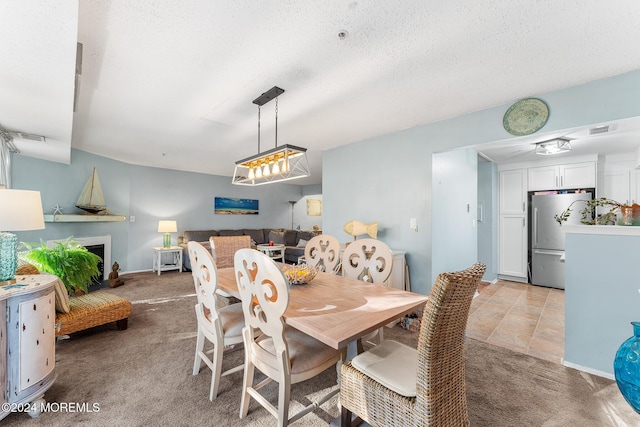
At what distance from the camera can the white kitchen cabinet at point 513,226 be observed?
15.5 ft

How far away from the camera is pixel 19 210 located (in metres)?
1.80

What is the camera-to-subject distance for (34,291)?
1650 mm

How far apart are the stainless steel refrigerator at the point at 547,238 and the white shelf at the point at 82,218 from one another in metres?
7.63

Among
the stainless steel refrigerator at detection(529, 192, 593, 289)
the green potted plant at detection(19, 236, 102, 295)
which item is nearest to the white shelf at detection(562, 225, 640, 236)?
the stainless steel refrigerator at detection(529, 192, 593, 289)

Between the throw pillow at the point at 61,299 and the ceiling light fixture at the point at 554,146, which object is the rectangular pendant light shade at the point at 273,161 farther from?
the ceiling light fixture at the point at 554,146

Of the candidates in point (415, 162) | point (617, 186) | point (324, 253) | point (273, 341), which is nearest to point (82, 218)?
point (324, 253)

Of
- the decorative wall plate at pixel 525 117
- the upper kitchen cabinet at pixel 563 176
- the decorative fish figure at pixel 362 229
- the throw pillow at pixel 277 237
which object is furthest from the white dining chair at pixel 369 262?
the throw pillow at pixel 277 237

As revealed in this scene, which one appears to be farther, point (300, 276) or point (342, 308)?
point (300, 276)

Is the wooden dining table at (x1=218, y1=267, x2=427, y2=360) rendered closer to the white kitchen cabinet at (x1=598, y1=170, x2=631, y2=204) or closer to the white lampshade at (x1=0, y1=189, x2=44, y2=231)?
the white lampshade at (x1=0, y1=189, x2=44, y2=231)

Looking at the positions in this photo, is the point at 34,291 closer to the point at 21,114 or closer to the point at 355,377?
the point at 21,114

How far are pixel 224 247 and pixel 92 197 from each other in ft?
10.7

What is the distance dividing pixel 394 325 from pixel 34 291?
305cm

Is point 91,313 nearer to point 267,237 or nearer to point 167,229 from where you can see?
point 167,229

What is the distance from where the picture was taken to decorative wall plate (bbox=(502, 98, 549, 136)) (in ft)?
7.89
